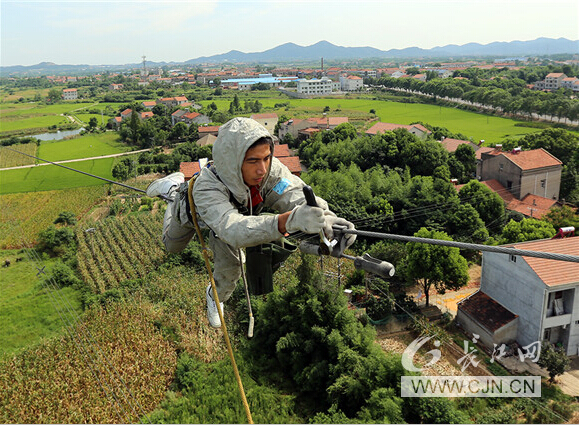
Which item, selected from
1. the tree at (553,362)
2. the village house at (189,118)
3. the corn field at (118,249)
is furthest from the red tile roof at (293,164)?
the village house at (189,118)

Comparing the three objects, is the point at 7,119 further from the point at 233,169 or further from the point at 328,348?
the point at 233,169

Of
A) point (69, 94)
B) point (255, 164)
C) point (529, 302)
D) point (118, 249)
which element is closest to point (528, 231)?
point (529, 302)

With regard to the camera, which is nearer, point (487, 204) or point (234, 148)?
point (234, 148)

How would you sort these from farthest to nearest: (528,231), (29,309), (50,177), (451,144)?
(50,177) → (451,144) → (29,309) → (528,231)

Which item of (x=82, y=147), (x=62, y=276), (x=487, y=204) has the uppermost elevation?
(x=82, y=147)

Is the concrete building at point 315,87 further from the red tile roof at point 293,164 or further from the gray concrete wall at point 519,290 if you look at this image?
the gray concrete wall at point 519,290

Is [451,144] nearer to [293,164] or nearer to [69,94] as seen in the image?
[293,164]
